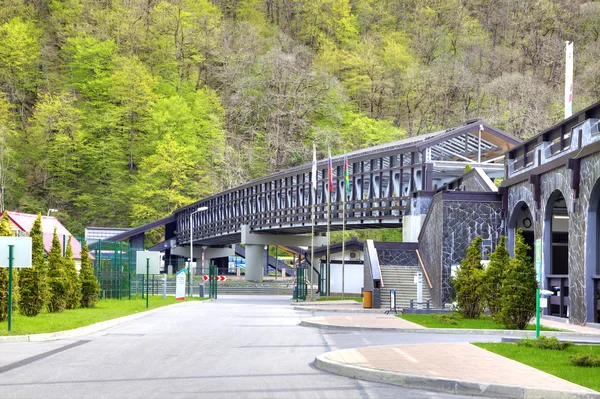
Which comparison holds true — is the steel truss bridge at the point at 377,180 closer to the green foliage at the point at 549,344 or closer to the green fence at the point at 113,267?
the green fence at the point at 113,267

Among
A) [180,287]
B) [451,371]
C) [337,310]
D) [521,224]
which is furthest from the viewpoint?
[180,287]

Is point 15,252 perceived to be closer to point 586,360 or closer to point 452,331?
point 452,331

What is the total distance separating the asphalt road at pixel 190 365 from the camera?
11.5 meters

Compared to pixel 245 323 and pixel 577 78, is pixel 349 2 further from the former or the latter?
pixel 245 323

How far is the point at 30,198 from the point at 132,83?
19385mm

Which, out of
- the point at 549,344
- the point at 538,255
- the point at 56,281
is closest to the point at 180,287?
the point at 56,281

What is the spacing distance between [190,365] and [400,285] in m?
28.9

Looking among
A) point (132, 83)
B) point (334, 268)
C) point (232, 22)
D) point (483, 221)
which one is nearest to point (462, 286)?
point (483, 221)

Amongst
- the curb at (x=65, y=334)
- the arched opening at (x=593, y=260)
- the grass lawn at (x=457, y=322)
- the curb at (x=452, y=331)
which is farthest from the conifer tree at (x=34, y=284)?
the arched opening at (x=593, y=260)

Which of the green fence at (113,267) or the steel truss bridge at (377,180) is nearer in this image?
the green fence at (113,267)

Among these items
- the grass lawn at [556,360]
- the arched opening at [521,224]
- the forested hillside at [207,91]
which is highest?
the forested hillside at [207,91]

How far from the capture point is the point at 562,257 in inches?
1476

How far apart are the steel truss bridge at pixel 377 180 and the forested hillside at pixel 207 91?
26.3 metres

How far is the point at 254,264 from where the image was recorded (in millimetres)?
77500
